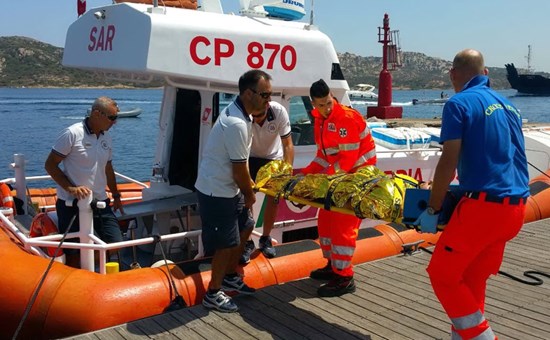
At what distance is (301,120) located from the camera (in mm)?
5945

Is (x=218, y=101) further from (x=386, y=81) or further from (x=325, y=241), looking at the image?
(x=386, y=81)

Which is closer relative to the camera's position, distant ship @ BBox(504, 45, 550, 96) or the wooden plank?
the wooden plank

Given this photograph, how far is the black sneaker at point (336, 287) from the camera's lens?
4.45 meters

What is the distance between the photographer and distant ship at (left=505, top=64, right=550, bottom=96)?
89.0 metres

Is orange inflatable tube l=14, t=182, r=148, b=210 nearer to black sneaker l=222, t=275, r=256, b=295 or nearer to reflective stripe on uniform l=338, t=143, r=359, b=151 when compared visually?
black sneaker l=222, t=275, r=256, b=295

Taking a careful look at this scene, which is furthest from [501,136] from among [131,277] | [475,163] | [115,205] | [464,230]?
[115,205]

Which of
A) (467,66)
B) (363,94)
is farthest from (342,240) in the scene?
(363,94)

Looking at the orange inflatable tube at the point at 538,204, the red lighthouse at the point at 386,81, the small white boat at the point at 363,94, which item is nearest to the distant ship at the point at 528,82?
the small white boat at the point at 363,94

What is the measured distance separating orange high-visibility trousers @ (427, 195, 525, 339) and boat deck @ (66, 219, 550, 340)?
0.69m

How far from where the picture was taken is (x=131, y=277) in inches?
164

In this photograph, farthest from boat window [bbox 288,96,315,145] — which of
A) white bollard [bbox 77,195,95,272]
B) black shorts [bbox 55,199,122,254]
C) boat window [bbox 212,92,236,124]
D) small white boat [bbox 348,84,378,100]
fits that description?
small white boat [bbox 348,84,378,100]

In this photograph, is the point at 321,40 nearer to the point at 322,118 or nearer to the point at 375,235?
the point at 322,118

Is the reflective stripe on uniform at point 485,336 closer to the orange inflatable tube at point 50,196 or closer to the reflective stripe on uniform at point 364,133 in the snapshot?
the reflective stripe on uniform at point 364,133

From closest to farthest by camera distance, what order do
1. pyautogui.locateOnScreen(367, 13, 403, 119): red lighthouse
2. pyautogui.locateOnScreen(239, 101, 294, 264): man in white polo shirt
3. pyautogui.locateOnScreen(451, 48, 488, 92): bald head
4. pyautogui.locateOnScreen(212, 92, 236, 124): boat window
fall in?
pyautogui.locateOnScreen(451, 48, 488, 92): bald head < pyautogui.locateOnScreen(239, 101, 294, 264): man in white polo shirt < pyautogui.locateOnScreen(212, 92, 236, 124): boat window < pyautogui.locateOnScreen(367, 13, 403, 119): red lighthouse
